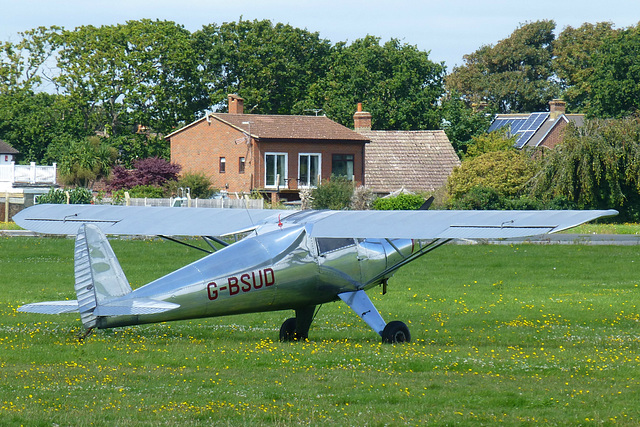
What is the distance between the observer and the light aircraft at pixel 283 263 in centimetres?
1364

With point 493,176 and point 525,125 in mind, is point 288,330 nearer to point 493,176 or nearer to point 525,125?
point 493,176

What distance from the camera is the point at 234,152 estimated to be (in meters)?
64.8

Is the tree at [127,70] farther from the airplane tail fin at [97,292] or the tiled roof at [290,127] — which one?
the airplane tail fin at [97,292]

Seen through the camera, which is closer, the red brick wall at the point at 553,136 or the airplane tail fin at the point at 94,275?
the airplane tail fin at the point at 94,275

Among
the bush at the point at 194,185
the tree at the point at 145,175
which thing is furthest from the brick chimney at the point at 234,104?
the bush at the point at 194,185

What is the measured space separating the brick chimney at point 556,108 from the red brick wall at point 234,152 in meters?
31.4

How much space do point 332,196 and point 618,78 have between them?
34.6m

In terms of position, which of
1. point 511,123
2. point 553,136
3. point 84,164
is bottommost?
point 84,164

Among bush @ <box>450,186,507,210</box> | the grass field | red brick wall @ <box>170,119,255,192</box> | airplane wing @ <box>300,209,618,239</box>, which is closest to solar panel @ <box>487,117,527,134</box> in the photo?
red brick wall @ <box>170,119,255,192</box>

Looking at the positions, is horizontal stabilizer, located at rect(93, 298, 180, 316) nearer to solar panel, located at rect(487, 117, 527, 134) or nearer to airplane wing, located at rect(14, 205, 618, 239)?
airplane wing, located at rect(14, 205, 618, 239)

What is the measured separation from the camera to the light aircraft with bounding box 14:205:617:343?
13.6 m

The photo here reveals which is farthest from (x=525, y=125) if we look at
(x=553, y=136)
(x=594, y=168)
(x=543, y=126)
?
(x=594, y=168)

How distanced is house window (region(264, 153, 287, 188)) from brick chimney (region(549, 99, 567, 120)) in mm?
35496

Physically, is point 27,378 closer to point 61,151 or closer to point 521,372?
point 521,372
